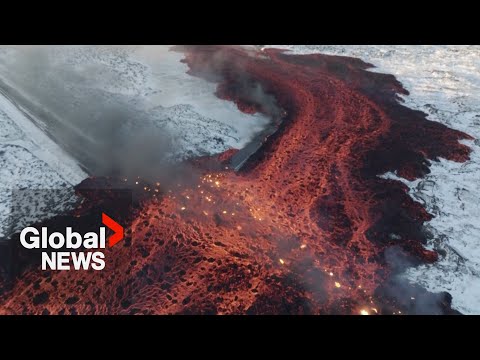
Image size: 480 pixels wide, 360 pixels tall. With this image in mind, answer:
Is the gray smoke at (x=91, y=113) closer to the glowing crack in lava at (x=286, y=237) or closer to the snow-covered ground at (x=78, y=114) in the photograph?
the snow-covered ground at (x=78, y=114)

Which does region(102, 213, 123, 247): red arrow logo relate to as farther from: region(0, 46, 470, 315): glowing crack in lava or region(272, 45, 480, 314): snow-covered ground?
region(272, 45, 480, 314): snow-covered ground

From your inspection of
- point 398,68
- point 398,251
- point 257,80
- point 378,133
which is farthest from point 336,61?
point 398,251

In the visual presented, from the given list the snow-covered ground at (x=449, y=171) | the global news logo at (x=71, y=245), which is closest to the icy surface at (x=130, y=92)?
the global news logo at (x=71, y=245)

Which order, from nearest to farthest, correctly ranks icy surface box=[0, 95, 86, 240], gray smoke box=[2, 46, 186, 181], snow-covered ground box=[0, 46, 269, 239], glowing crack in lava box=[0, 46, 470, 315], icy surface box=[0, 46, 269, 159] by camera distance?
glowing crack in lava box=[0, 46, 470, 315]
icy surface box=[0, 95, 86, 240]
snow-covered ground box=[0, 46, 269, 239]
gray smoke box=[2, 46, 186, 181]
icy surface box=[0, 46, 269, 159]

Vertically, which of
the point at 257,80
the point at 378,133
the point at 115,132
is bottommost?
the point at 115,132

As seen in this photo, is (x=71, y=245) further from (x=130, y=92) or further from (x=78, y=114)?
(x=130, y=92)

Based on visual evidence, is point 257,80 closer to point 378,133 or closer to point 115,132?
point 378,133

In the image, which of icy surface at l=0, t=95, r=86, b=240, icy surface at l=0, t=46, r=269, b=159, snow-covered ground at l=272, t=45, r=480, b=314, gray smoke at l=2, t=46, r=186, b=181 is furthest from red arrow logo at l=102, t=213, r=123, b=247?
snow-covered ground at l=272, t=45, r=480, b=314
